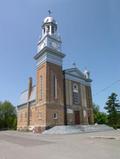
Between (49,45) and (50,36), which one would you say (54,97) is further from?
(50,36)

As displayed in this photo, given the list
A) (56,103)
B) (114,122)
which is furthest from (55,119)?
(114,122)

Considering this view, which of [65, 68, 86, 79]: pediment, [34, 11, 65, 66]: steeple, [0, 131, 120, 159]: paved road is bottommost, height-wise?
[0, 131, 120, 159]: paved road

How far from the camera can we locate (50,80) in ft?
90.3

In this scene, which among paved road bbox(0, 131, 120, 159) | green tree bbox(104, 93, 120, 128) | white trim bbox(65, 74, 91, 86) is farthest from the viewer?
green tree bbox(104, 93, 120, 128)

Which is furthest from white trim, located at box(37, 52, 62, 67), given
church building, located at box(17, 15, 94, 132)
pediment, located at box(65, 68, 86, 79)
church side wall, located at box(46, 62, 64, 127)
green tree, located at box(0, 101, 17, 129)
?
green tree, located at box(0, 101, 17, 129)

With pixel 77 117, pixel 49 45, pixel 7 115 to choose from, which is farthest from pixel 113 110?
pixel 7 115

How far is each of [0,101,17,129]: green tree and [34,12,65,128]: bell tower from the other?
104 feet

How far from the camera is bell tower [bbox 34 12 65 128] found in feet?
85.3

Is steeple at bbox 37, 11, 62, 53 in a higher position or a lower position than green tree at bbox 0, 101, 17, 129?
higher

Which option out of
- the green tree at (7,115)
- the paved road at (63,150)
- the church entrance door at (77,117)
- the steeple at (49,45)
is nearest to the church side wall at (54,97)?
the steeple at (49,45)

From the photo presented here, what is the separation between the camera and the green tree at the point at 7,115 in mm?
55188

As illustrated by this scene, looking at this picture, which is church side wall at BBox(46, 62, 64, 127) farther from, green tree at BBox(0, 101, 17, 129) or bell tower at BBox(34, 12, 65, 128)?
green tree at BBox(0, 101, 17, 129)

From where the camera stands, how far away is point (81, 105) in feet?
103

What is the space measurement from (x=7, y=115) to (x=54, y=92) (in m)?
36.1
